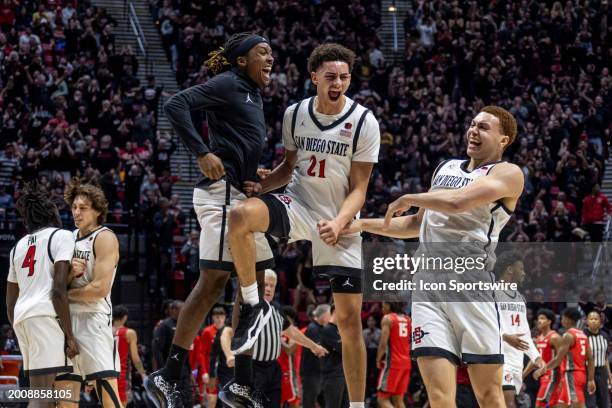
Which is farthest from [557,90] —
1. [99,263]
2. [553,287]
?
[99,263]

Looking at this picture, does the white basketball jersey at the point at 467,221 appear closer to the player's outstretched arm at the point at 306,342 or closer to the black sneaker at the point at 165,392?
the black sneaker at the point at 165,392

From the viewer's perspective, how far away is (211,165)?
20.6 feet

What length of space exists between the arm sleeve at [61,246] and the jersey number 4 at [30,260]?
18cm

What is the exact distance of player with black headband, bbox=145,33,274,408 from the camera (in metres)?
6.53

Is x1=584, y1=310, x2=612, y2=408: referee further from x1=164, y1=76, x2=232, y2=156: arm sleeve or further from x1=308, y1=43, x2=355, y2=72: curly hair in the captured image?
x1=164, y1=76, x2=232, y2=156: arm sleeve

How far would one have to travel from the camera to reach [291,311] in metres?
13.5

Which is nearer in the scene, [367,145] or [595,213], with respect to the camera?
[367,145]

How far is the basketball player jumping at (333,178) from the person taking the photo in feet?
21.9

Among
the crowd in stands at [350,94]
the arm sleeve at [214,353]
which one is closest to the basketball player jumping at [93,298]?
the arm sleeve at [214,353]

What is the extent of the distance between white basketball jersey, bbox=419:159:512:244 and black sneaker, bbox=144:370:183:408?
2.01 m

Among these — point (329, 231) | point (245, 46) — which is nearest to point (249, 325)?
point (329, 231)

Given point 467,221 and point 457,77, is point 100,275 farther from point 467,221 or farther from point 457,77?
point 457,77

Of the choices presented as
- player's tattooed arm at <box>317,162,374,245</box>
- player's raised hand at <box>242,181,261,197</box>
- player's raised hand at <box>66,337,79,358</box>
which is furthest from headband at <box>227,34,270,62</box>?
player's raised hand at <box>66,337,79,358</box>

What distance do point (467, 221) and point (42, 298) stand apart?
348 cm
